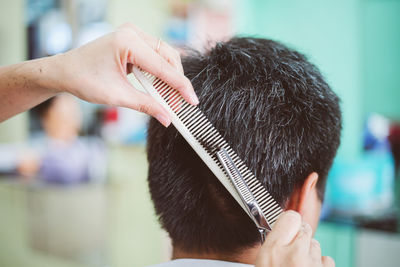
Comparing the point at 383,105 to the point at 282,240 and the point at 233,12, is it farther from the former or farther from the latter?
the point at 282,240

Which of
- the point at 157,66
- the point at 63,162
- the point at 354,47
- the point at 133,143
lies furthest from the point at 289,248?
the point at 354,47

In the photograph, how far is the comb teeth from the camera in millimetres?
704

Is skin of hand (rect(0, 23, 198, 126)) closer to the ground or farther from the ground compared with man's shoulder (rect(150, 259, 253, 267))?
farther from the ground

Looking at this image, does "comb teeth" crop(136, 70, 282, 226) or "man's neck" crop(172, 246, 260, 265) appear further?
"man's neck" crop(172, 246, 260, 265)

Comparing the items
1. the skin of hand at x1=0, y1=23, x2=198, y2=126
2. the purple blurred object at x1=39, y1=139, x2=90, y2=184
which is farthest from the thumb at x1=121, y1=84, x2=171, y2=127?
the purple blurred object at x1=39, y1=139, x2=90, y2=184

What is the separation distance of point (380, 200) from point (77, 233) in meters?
2.17

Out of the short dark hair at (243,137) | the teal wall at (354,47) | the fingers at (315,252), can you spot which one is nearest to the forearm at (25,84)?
the short dark hair at (243,137)

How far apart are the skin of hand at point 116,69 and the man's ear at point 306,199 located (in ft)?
1.04

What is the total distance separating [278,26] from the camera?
3221mm

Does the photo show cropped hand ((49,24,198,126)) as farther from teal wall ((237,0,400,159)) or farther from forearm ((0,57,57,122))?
teal wall ((237,0,400,159))

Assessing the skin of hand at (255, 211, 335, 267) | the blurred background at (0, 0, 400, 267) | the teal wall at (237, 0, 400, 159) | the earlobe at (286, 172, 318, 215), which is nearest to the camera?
the skin of hand at (255, 211, 335, 267)

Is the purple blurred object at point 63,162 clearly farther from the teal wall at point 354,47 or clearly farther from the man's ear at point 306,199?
the man's ear at point 306,199

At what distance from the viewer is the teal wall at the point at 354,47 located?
2.77 metres

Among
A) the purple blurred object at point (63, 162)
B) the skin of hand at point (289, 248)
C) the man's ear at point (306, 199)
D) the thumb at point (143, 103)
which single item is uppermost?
the thumb at point (143, 103)
